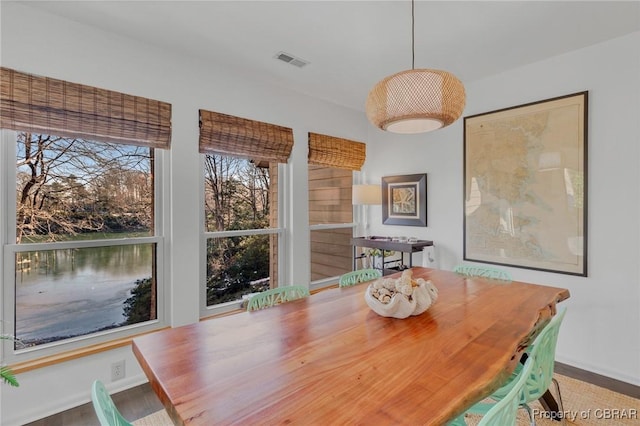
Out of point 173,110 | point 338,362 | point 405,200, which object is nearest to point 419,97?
point 338,362

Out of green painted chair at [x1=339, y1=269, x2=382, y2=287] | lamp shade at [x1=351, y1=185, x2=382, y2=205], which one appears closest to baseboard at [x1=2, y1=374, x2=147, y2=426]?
green painted chair at [x1=339, y1=269, x2=382, y2=287]

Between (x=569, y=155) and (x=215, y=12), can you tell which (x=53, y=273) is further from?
(x=569, y=155)

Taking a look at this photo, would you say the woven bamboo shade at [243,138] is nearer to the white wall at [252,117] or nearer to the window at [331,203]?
the white wall at [252,117]

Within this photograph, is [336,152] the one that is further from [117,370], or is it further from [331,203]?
[117,370]

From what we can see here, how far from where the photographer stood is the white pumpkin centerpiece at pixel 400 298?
159 cm

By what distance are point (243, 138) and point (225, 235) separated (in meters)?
0.94

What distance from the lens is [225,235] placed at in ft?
9.87

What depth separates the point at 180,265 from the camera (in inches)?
104

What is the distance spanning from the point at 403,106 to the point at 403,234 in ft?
8.05

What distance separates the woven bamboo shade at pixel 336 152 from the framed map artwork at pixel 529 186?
132 cm

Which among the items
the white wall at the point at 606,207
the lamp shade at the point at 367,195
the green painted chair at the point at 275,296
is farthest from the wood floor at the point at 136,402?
the lamp shade at the point at 367,195

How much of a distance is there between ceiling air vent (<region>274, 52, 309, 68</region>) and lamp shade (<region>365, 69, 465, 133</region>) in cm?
125

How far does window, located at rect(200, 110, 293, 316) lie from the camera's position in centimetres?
291

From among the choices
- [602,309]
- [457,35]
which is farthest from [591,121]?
[602,309]
